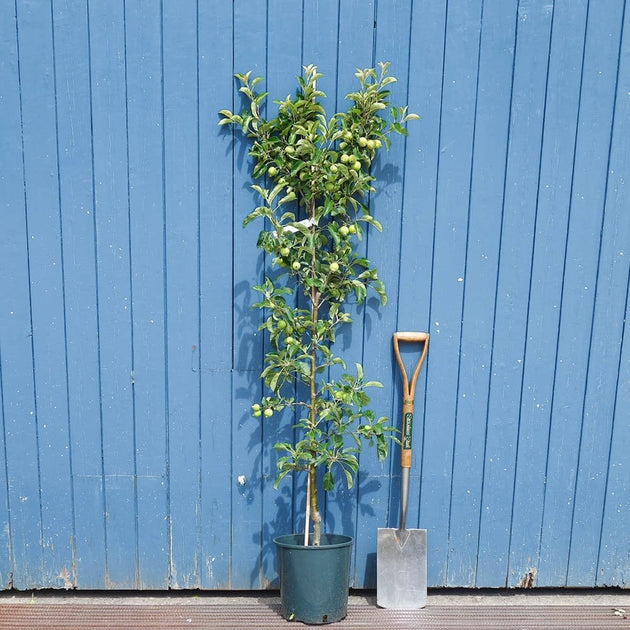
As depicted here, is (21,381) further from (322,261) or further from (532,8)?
(532,8)

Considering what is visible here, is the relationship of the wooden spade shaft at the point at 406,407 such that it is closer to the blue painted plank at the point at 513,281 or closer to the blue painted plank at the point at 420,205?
the blue painted plank at the point at 420,205

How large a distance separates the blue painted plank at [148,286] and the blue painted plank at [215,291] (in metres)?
0.16

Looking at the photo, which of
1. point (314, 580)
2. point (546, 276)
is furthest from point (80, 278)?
point (546, 276)

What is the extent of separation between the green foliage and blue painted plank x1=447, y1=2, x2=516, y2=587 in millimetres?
340

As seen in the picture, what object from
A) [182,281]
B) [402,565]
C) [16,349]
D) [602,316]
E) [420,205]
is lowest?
[402,565]

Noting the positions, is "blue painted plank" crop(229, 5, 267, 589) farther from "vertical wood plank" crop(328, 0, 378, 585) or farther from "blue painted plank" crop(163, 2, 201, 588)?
"vertical wood plank" crop(328, 0, 378, 585)

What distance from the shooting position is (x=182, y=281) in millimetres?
2484

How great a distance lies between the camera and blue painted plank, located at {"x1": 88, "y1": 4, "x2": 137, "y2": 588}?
93.0 inches

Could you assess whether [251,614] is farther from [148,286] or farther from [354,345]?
[148,286]

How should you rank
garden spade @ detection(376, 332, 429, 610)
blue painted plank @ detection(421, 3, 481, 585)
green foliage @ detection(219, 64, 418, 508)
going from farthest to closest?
garden spade @ detection(376, 332, 429, 610), blue painted plank @ detection(421, 3, 481, 585), green foliage @ detection(219, 64, 418, 508)

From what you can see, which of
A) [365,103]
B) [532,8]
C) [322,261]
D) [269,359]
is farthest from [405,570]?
[532,8]

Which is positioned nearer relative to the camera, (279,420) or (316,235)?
(316,235)

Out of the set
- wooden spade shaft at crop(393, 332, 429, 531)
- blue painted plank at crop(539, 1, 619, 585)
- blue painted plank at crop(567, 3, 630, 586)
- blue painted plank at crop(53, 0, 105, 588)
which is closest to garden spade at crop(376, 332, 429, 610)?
wooden spade shaft at crop(393, 332, 429, 531)

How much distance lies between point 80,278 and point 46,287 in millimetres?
139
